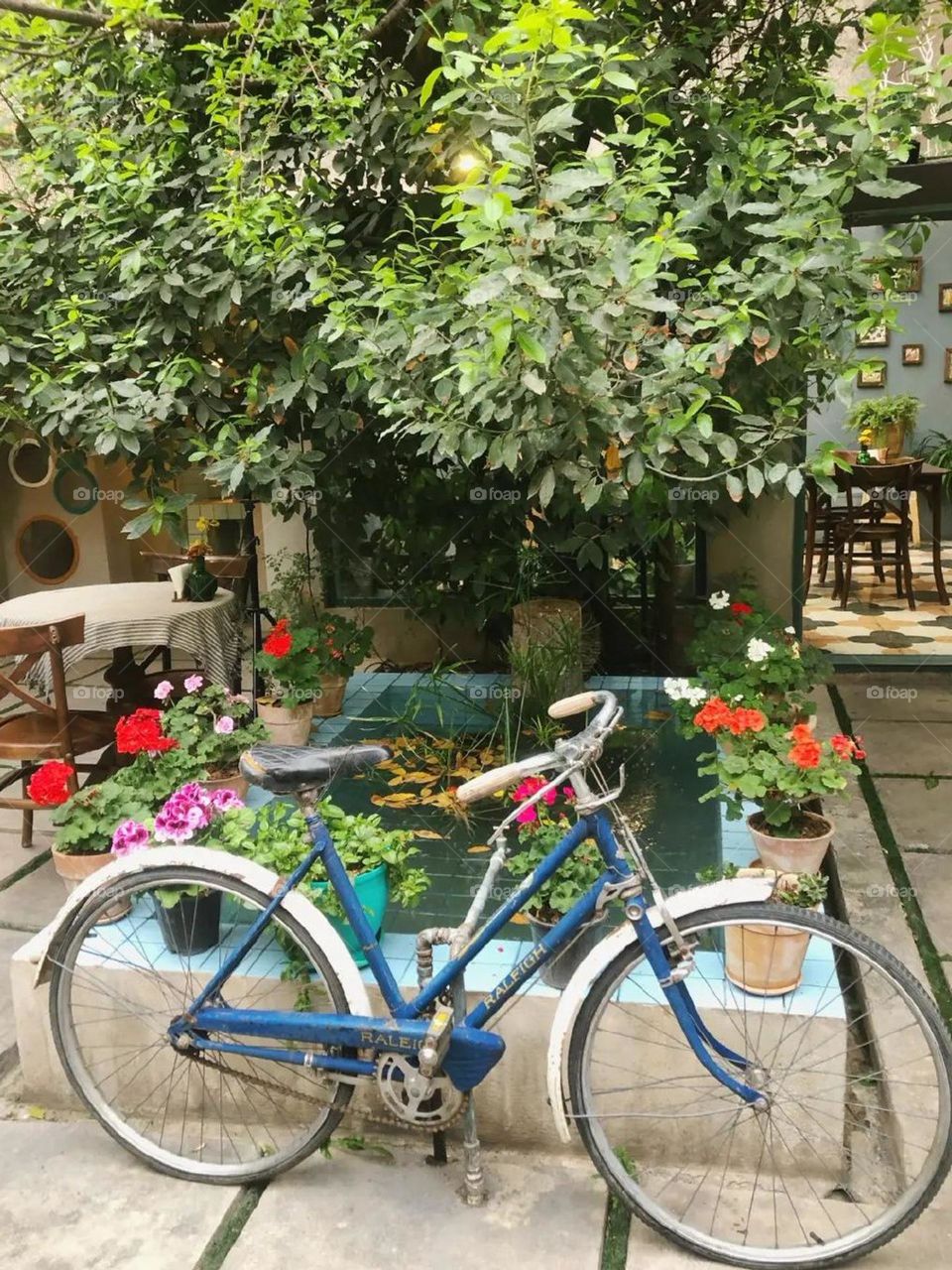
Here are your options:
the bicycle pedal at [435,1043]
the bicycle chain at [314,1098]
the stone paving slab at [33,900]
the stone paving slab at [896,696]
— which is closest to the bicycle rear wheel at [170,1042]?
the bicycle chain at [314,1098]

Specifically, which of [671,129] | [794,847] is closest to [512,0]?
[671,129]

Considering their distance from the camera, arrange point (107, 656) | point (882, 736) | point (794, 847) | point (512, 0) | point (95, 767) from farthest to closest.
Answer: point (107, 656) < point (882, 736) < point (95, 767) < point (794, 847) < point (512, 0)

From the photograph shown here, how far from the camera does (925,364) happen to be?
385 inches

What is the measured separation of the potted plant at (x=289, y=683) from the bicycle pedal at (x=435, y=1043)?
7.25 feet

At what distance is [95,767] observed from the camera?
4.39m

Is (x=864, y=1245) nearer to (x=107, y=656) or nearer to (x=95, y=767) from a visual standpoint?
(x=95, y=767)

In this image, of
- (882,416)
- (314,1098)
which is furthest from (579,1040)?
(882,416)

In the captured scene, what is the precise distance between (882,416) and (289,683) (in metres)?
6.97

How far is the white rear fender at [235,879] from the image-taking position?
2.22 m

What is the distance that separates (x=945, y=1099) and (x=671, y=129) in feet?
9.28

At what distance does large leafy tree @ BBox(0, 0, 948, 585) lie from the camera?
2.37 metres

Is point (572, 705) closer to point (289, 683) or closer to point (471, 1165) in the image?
point (471, 1165)

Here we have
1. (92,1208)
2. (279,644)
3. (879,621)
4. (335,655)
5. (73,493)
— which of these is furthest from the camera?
(73,493)

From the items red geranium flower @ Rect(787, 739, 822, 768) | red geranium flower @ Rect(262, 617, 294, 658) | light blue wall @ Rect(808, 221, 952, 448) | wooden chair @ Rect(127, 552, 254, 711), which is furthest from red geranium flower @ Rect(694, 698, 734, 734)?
light blue wall @ Rect(808, 221, 952, 448)
